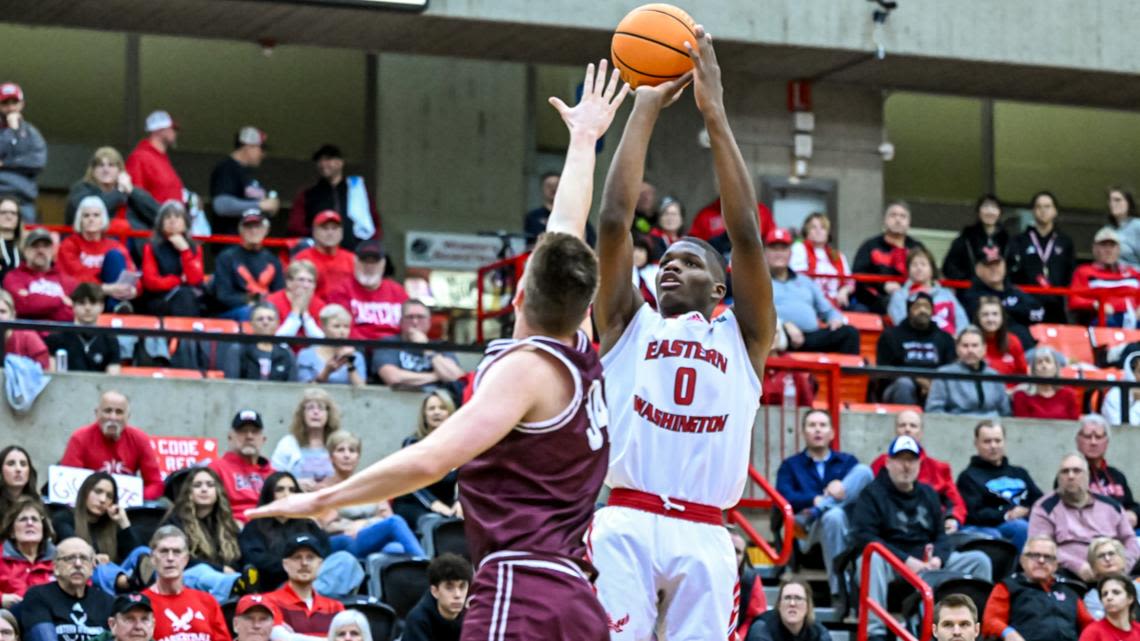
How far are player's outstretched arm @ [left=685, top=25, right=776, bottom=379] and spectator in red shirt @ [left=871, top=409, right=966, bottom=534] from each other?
756 centimetres

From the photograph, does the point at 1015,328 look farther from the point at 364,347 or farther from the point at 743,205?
the point at 743,205

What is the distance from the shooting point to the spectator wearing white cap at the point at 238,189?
17.2 meters

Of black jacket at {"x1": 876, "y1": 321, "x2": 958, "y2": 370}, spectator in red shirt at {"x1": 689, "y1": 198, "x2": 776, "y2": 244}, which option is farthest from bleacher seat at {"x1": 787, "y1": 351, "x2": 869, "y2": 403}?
spectator in red shirt at {"x1": 689, "y1": 198, "x2": 776, "y2": 244}

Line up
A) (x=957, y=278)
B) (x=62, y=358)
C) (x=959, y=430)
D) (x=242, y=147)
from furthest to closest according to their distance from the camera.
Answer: (x=957, y=278), (x=242, y=147), (x=959, y=430), (x=62, y=358)

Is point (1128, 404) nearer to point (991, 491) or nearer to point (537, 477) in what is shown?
point (991, 491)

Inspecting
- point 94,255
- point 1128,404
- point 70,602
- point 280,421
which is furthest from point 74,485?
point 1128,404

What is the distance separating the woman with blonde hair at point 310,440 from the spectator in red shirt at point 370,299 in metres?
2.03

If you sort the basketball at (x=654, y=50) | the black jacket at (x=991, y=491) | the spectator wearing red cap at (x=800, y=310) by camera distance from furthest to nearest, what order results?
the spectator wearing red cap at (x=800, y=310) → the black jacket at (x=991, y=491) → the basketball at (x=654, y=50)

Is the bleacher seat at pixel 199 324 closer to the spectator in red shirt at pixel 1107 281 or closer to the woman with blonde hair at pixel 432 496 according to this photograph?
the woman with blonde hair at pixel 432 496

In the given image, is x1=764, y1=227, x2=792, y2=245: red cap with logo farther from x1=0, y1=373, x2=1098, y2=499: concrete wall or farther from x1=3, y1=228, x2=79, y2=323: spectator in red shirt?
x1=3, y1=228, x2=79, y2=323: spectator in red shirt

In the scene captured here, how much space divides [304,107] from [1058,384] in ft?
32.7

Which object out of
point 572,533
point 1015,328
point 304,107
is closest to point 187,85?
point 304,107

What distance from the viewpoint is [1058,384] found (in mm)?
16484

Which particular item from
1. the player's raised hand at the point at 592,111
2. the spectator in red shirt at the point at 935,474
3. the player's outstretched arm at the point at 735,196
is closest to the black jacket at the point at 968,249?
the spectator in red shirt at the point at 935,474
